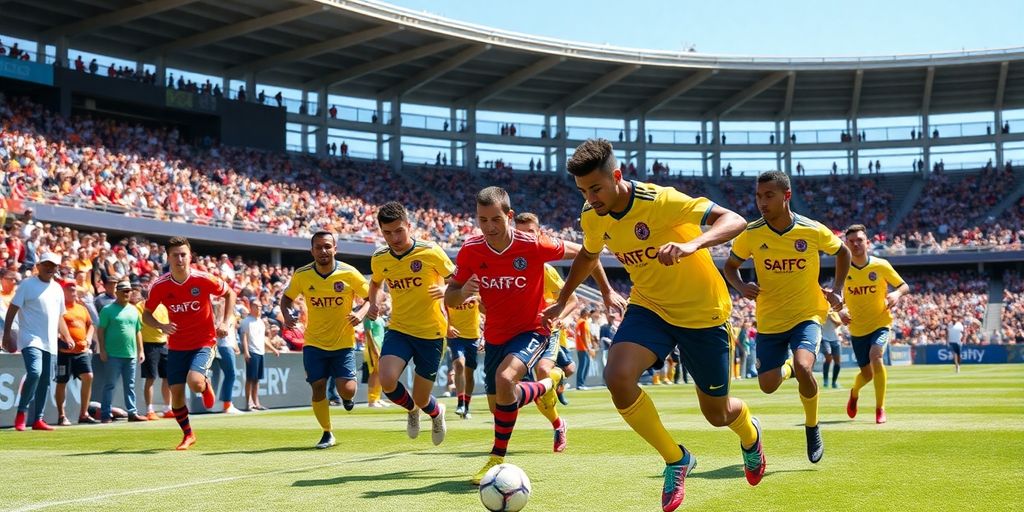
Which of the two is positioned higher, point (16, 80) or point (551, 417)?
point (16, 80)

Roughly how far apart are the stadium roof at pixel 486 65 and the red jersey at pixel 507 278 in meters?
34.8

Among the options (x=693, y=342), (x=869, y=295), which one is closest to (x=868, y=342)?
(x=869, y=295)

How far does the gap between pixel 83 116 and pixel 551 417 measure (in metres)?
35.3

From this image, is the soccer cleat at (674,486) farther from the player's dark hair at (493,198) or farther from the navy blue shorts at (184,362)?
the navy blue shorts at (184,362)

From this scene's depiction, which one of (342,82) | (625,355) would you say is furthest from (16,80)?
(625,355)

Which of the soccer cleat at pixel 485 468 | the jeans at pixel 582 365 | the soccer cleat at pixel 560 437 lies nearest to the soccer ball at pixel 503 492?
the soccer cleat at pixel 485 468

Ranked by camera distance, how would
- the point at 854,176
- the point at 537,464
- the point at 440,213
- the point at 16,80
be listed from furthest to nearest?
the point at 854,176 < the point at 440,213 < the point at 16,80 < the point at 537,464

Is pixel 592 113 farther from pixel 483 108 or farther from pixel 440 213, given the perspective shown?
pixel 440 213

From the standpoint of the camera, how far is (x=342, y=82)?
52750 mm

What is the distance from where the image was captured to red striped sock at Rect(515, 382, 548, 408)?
8742 mm

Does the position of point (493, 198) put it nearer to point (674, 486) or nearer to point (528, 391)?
point (528, 391)

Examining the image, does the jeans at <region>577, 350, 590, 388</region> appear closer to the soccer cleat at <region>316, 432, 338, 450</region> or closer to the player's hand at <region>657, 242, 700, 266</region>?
the soccer cleat at <region>316, 432, 338, 450</region>

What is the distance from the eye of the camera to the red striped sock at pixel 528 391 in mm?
8742

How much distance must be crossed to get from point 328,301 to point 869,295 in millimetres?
6843
